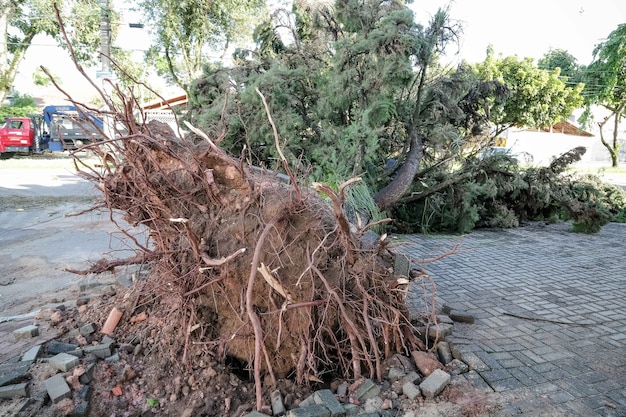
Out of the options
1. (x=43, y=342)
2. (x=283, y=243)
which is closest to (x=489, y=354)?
(x=283, y=243)

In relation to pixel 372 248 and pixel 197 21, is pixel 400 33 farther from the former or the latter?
pixel 197 21

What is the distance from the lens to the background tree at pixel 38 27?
18489mm

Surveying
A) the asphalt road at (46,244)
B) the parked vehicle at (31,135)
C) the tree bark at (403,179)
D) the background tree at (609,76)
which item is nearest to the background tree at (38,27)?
the parked vehicle at (31,135)

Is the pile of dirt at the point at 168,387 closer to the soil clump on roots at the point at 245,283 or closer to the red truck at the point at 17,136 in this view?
the soil clump on roots at the point at 245,283

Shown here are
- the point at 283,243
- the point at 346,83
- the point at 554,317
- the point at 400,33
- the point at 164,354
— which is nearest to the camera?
the point at 283,243

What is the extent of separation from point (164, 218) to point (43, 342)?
4.87ft

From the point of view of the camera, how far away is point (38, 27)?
2175cm

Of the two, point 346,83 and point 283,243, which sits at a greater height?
point 346,83

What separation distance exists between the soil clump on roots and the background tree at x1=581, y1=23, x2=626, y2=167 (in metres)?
21.9

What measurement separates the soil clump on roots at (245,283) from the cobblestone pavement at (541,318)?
77 cm

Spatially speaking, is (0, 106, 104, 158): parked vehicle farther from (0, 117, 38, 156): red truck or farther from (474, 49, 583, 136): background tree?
(474, 49, 583, 136): background tree

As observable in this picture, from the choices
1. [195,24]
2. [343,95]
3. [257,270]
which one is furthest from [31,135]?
[257,270]

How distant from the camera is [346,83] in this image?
22.0 feet

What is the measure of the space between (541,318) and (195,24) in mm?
18953
